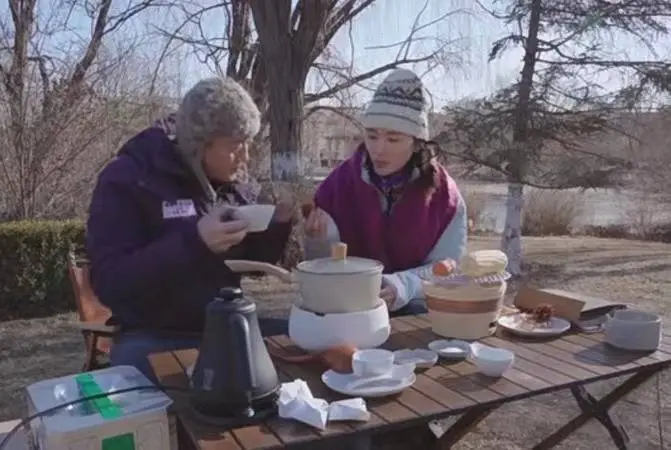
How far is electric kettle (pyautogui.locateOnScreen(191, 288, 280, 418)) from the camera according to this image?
1050mm

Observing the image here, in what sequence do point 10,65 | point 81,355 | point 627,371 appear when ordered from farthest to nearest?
point 10,65 < point 81,355 < point 627,371

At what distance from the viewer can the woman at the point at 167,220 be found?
1.60 m

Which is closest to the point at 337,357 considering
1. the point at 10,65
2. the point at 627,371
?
the point at 627,371

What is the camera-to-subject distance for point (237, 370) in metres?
1.05

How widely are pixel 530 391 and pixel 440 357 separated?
0.77 ft

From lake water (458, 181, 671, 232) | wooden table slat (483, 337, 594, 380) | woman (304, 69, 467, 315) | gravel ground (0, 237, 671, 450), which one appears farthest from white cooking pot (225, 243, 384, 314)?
lake water (458, 181, 671, 232)

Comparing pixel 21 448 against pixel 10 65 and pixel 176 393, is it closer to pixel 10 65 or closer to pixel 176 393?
pixel 176 393

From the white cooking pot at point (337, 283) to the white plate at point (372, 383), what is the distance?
152mm

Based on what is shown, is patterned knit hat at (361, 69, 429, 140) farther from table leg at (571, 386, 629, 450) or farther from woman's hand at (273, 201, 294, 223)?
table leg at (571, 386, 629, 450)

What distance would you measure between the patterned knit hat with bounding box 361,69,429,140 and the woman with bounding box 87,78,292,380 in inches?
14.1

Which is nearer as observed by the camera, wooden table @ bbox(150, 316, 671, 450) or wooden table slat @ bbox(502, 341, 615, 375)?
wooden table @ bbox(150, 316, 671, 450)

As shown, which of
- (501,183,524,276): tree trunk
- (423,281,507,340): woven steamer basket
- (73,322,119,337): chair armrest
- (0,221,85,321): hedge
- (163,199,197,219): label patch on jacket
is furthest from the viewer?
(501,183,524,276): tree trunk

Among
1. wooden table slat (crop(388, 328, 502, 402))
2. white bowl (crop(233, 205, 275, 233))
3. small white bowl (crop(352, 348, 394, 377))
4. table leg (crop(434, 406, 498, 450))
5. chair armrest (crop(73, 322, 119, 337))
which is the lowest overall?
table leg (crop(434, 406, 498, 450))

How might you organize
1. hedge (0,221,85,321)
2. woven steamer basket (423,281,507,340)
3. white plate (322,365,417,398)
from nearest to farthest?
1. white plate (322,365,417,398)
2. woven steamer basket (423,281,507,340)
3. hedge (0,221,85,321)
